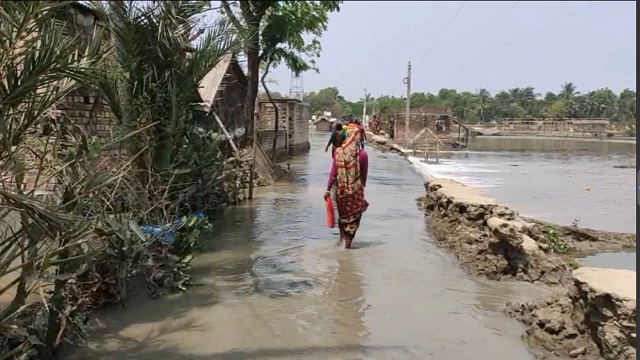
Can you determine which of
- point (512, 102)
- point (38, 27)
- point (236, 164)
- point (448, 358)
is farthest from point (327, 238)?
point (512, 102)

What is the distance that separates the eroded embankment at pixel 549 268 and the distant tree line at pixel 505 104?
63835 millimetres

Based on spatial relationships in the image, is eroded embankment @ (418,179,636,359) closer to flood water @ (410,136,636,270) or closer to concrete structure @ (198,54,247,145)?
flood water @ (410,136,636,270)

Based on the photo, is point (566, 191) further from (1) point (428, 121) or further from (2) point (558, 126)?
(2) point (558, 126)

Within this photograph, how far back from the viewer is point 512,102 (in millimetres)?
111562

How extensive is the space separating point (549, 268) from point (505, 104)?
4306 inches

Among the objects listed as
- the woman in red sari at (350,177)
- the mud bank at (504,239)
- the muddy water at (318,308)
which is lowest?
the muddy water at (318,308)

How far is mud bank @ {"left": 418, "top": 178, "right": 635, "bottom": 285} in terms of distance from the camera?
6707mm

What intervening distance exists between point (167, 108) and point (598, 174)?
18081 millimetres

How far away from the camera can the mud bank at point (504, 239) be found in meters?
6.71

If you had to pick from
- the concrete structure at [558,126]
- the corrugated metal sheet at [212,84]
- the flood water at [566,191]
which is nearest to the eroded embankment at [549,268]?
the flood water at [566,191]

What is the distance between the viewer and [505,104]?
110 metres

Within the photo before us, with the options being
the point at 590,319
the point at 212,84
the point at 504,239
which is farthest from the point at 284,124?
the point at 590,319

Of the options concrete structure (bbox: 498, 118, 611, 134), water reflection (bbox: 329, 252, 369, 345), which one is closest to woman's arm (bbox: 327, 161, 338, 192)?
water reflection (bbox: 329, 252, 369, 345)

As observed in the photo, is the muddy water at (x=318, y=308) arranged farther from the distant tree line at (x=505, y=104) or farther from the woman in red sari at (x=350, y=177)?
the distant tree line at (x=505, y=104)
